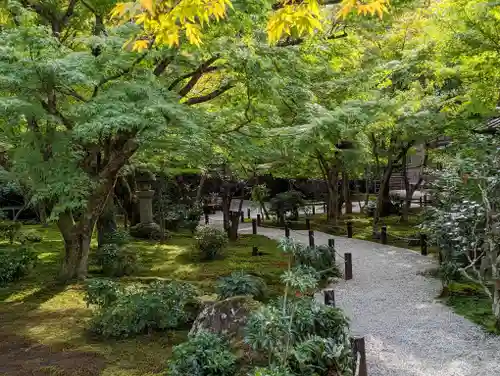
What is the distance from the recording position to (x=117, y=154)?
10.2 metres

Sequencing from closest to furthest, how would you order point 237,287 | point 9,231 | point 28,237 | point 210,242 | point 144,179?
point 237,287, point 210,242, point 9,231, point 28,237, point 144,179

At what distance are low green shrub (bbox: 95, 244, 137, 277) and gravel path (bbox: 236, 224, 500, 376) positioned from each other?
5.31 metres

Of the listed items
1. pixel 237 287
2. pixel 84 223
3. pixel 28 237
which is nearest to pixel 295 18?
pixel 237 287

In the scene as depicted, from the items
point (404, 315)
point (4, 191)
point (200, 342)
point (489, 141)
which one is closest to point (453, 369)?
point (404, 315)

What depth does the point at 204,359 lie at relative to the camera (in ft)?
17.5

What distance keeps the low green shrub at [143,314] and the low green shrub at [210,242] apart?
19.1 ft

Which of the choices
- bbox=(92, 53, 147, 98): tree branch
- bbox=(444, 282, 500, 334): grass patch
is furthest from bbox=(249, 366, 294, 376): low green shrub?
bbox=(92, 53, 147, 98): tree branch

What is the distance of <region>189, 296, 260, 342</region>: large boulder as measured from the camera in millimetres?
5895

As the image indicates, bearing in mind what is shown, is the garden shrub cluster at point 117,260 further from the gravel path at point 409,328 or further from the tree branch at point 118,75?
the gravel path at point 409,328

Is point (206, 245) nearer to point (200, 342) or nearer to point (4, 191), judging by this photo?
point (200, 342)

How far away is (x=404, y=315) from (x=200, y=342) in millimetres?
4356

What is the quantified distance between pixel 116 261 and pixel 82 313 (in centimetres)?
303

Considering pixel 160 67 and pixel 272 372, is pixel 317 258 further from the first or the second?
pixel 272 372

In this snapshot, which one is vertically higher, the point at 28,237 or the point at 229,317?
the point at 28,237
